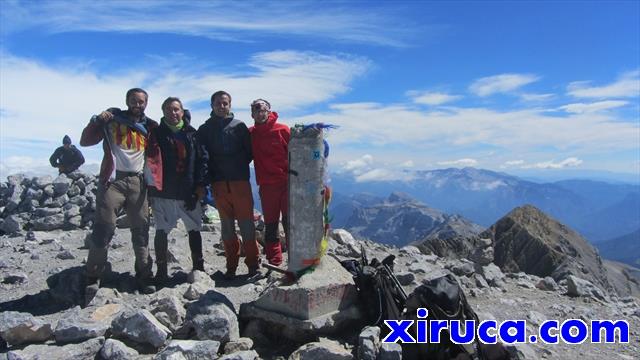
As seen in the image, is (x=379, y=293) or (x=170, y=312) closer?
(x=170, y=312)

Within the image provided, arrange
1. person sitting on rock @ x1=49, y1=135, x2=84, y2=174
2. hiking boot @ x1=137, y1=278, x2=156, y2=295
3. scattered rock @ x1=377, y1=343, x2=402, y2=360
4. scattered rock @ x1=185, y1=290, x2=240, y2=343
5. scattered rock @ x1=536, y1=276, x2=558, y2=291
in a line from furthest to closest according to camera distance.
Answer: person sitting on rock @ x1=49, y1=135, x2=84, y2=174
scattered rock @ x1=536, y1=276, x2=558, y2=291
hiking boot @ x1=137, y1=278, x2=156, y2=295
scattered rock @ x1=185, y1=290, x2=240, y2=343
scattered rock @ x1=377, y1=343, x2=402, y2=360

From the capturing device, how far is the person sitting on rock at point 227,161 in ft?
27.1

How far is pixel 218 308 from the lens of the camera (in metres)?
6.54

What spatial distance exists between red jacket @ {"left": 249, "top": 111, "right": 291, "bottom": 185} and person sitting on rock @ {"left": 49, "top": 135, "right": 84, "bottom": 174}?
10.5 m

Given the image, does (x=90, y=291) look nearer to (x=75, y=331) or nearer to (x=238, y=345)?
(x=75, y=331)

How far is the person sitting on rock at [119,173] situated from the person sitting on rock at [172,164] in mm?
169

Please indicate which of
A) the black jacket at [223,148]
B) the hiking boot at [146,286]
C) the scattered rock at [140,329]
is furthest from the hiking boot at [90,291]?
the black jacket at [223,148]

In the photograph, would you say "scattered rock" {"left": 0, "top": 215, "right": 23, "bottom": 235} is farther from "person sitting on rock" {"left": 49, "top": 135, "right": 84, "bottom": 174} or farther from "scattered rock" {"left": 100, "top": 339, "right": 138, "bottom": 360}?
"scattered rock" {"left": 100, "top": 339, "right": 138, "bottom": 360}

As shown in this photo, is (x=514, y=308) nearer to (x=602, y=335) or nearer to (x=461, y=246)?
(x=602, y=335)

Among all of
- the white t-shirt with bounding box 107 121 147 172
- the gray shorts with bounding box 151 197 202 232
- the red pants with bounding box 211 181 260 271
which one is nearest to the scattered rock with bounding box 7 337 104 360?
the gray shorts with bounding box 151 197 202 232

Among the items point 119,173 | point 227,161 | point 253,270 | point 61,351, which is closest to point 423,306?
point 253,270

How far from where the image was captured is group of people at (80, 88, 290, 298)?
775 centimetres

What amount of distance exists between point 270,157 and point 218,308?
2930 millimetres

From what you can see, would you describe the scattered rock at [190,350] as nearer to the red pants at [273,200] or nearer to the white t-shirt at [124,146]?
the red pants at [273,200]
